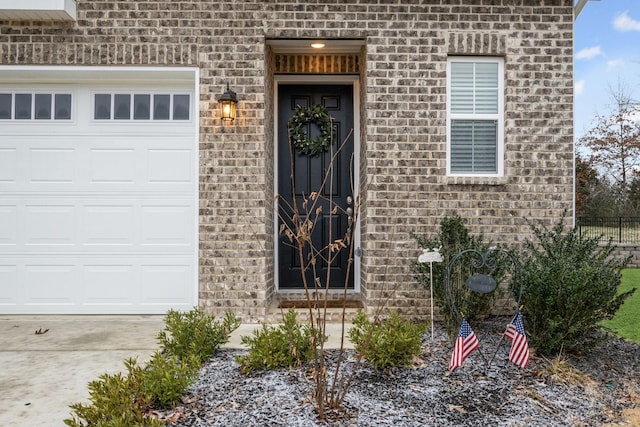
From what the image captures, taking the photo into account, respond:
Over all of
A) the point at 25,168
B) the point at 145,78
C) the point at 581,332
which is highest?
the point at 145,78

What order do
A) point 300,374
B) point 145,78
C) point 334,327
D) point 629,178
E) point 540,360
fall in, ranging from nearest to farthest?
point 300,374 → point 540,360 → point 334,327 → point 145,78 → point 629,178

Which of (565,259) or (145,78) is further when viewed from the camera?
(145,78)

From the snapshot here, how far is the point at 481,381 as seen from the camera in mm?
3398

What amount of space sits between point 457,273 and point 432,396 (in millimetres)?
1356

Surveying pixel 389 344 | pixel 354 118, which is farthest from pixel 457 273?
pixel 354 118

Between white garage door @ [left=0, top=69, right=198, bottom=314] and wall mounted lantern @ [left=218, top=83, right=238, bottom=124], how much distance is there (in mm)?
664

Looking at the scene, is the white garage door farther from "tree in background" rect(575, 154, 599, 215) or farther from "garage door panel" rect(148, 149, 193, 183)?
"tree in background" rect(575, 154, 599, 215)

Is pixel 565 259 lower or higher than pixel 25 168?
lower

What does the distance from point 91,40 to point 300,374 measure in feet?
13.6

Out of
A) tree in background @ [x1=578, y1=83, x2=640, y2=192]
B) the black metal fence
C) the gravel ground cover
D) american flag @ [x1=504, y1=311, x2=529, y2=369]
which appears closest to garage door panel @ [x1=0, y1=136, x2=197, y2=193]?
the gravel ground cover

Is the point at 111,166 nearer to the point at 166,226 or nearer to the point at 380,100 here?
the point at 166,226

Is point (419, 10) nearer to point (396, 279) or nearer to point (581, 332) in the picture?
point (396, 279)

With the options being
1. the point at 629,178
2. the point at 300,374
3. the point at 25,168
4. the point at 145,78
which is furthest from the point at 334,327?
the point at 629,178

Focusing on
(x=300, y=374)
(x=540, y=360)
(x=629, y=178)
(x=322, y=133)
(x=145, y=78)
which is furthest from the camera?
(x=629, y=178)
